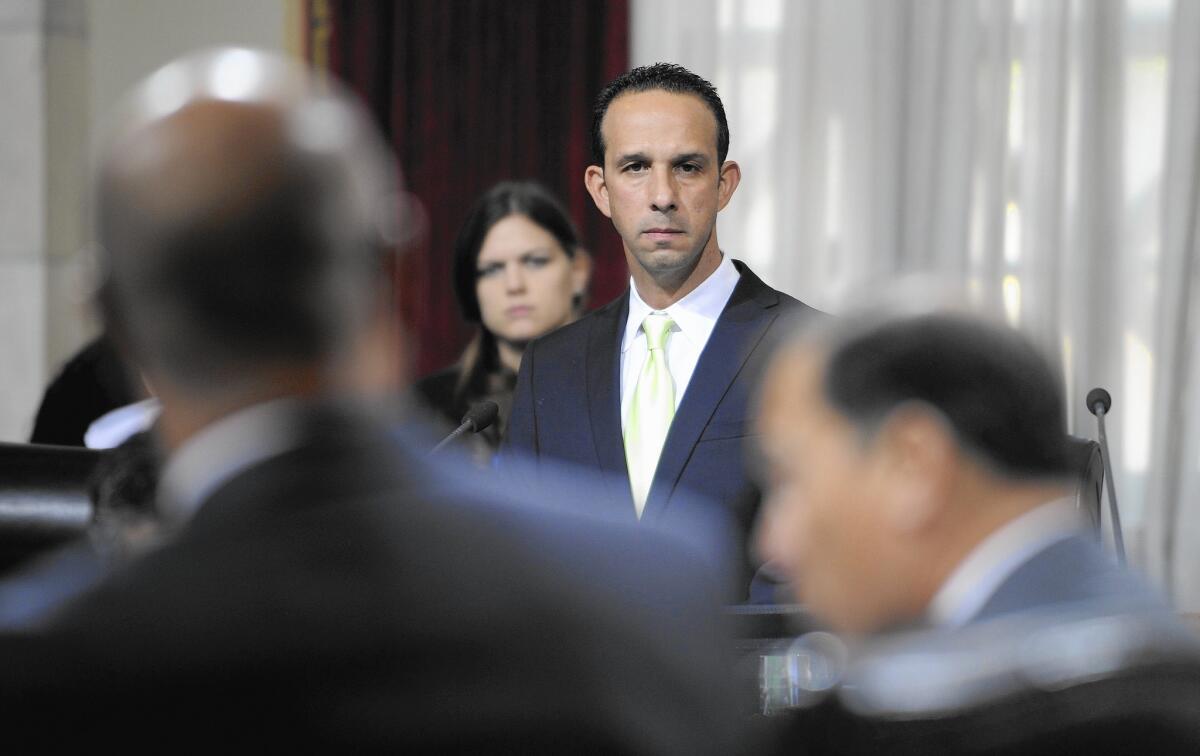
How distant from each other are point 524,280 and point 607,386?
1329 mm

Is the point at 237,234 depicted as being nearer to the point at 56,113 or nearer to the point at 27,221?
the point at 27,221

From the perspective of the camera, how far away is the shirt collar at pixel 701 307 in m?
2.65

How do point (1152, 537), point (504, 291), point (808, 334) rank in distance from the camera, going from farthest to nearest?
1. point (1152, 537)
2. point (504, 291)
3. point (808, 334)

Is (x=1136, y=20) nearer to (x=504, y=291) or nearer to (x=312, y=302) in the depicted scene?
(x=504, y=291)

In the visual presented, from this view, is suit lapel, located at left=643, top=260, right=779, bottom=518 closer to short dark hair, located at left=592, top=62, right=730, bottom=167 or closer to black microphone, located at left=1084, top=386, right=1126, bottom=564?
short dark hair, located at left=592, top=62, right=730, bottom=167

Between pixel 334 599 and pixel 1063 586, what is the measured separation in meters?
0.57

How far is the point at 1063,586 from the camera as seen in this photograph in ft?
3.57

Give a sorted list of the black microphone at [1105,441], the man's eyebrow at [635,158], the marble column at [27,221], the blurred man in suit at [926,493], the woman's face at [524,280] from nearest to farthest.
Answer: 1. the blurred man in suit at [926,493]
2. the man's eyebrow at [635,158]
3. the black microphone at [1105,441]
4. the woman's face at [524,280]
5. the marble column at [27,221]

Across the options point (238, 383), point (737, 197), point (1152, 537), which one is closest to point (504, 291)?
point (737, 197)

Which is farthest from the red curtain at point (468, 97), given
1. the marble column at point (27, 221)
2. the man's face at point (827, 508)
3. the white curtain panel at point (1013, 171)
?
the man's face at point (827, 508)

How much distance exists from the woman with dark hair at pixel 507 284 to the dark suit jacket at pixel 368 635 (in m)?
2.99

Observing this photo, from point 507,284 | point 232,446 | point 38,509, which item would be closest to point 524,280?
point 507,284

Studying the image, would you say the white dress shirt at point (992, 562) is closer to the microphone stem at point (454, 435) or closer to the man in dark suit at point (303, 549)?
the man in dark suit at point (303, 549)

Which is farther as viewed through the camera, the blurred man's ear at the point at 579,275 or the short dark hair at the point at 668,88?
the blurred man's ear at the point at 579,275
